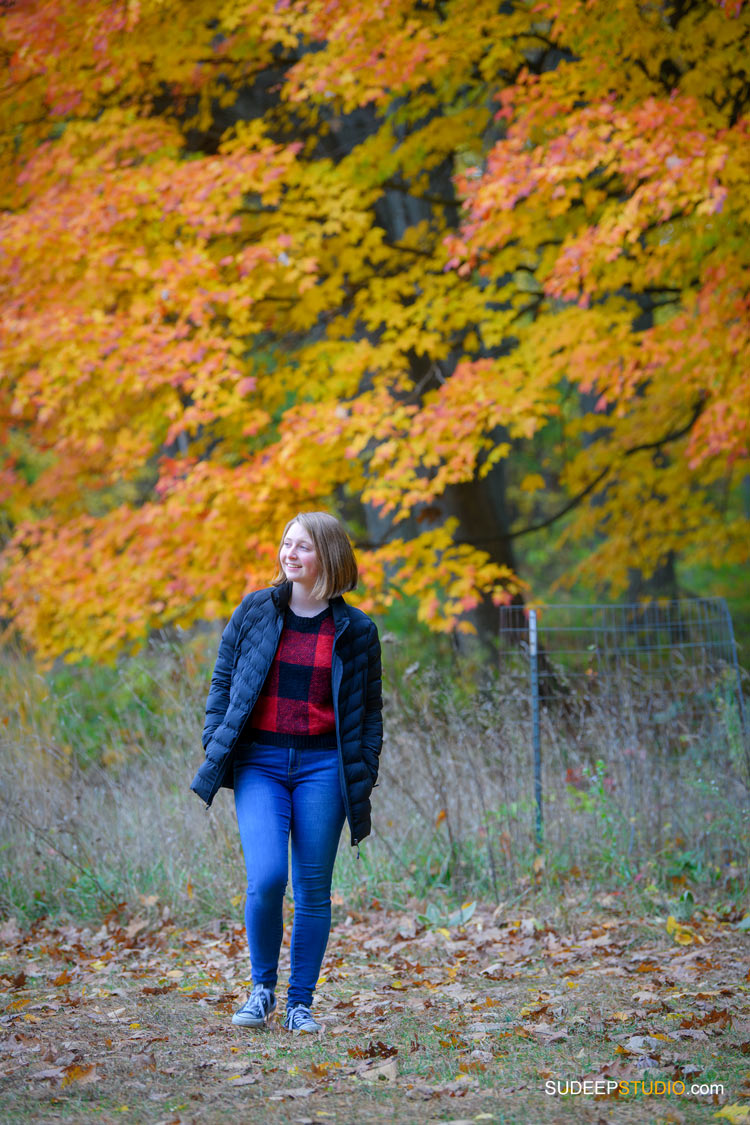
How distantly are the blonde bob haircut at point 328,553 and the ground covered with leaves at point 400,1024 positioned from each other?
1459 millimetres

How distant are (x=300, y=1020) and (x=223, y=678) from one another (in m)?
1.15

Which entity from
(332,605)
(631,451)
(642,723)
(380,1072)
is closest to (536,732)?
(642,723)

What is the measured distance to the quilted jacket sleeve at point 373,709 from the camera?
3520 mm

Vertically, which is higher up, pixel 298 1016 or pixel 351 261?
pixel 351 261

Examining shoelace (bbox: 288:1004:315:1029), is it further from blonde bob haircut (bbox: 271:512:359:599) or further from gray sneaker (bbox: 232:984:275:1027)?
blonde bob haircut (bbox: 271:512:359:599)

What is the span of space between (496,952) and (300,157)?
7.55 meters

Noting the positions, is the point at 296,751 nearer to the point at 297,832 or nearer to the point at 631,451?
the point at 297,832

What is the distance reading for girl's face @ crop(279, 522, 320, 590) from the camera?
352cm

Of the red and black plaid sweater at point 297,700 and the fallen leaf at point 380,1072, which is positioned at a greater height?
the red and black plaid sweater at point 297,700

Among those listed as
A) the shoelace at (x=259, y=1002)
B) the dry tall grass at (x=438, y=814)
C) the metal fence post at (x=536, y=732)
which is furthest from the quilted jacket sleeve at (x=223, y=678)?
the metal fence post at (x=536, y=732)

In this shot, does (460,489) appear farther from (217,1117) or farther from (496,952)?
(217,1117)

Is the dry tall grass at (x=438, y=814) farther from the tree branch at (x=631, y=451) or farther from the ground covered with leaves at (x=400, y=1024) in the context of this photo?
the tree branch at (x=631, y=451)

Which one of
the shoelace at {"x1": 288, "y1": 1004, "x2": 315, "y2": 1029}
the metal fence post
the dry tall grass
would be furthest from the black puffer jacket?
the metal fence post

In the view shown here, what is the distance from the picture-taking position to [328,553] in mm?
3541
